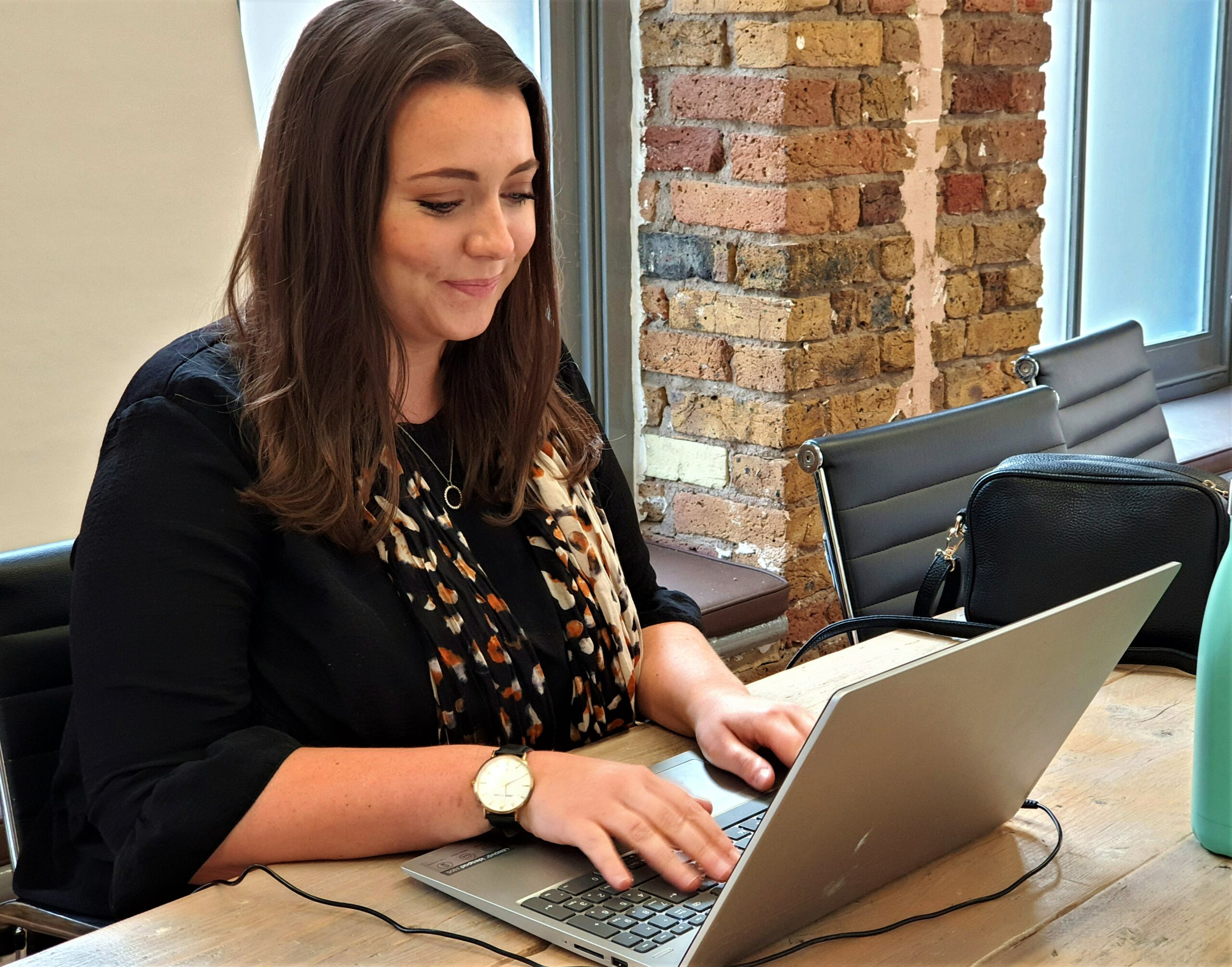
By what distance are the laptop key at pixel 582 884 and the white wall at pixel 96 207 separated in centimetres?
94

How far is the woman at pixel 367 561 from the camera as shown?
995 mm

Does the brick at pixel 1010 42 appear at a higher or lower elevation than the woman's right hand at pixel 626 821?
higher

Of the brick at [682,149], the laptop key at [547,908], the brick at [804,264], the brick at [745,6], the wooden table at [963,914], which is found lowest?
the wooden table at [963,914]

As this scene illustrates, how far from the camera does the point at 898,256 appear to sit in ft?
7.44

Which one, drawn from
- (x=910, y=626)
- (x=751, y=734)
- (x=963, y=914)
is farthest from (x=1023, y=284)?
(x=963, y=914)

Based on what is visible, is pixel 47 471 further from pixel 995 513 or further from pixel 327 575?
pixel 995 513

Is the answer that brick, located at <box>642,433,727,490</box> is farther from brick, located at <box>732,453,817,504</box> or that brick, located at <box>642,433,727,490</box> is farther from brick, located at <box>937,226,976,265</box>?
brick, located at <box>937,226,976,265</box>

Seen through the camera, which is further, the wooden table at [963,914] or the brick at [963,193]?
the brick at [963,193]

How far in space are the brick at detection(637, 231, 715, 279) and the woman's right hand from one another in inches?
54.6

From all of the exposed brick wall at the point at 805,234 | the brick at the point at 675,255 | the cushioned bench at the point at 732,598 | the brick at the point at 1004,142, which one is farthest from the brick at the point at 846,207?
the cushioned bench at the point at 732,598

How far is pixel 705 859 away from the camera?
90cm

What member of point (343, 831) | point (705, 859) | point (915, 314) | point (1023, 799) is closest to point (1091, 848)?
point (1023, 799)

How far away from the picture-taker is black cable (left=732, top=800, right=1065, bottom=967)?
32.2 inches

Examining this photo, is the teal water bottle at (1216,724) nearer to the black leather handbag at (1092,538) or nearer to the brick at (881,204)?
the black leather handbag at (1092,538)
